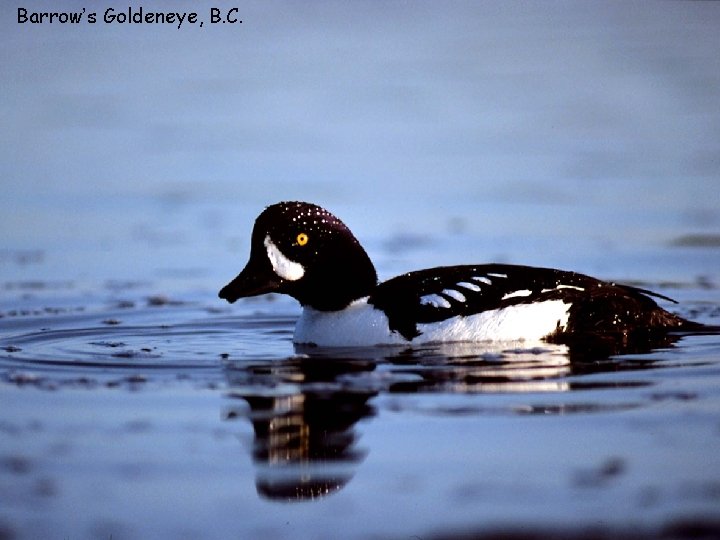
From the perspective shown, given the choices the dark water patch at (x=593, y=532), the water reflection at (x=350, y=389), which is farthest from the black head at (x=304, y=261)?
the dark water patch at (x=593, y=532)

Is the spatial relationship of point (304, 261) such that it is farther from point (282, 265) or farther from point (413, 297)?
point (413, 297)

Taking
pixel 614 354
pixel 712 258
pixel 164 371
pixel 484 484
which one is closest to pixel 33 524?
pixel 484 484

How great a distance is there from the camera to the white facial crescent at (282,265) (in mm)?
11086

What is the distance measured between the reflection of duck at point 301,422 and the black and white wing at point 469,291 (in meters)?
0.78

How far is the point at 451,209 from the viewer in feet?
53.1

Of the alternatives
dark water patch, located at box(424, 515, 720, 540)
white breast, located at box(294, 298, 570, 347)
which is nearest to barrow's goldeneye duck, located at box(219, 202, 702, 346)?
white breast, located at box(294, 298, 570, 347)

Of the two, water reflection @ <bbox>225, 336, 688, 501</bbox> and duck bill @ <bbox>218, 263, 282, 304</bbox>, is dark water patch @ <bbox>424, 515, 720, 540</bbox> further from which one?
duck bill @ <bbox>218, 263, 282, 304</bbox>

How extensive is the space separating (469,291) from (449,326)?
0.29 meters

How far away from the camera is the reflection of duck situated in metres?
7.44

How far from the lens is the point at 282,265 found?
11.1 meters

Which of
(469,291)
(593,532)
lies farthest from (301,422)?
(469,291)

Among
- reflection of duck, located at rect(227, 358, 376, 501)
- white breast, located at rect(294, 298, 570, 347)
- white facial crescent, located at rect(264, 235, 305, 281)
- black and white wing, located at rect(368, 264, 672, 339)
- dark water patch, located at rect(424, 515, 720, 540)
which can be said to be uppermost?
white facial crescent, located at rect(264, 235, 305, 281)

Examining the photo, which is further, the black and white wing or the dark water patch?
the black and white wing

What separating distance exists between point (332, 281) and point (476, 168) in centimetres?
665
